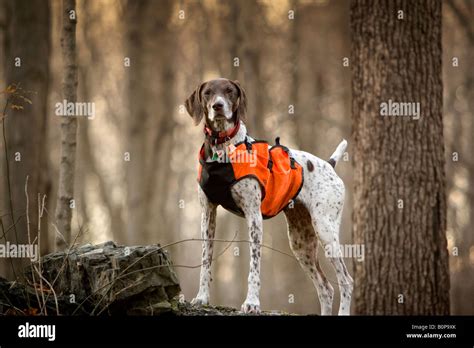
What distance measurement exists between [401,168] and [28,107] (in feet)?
15.9

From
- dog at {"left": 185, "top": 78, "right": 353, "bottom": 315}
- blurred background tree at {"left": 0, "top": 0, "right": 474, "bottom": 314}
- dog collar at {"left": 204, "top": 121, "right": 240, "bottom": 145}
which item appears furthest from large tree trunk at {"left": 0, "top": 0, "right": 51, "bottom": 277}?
blurred background tree at {"left": 0, "top": 0, "right": 474, "bottom": 314}

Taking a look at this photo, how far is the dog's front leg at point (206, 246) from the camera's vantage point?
212 inches

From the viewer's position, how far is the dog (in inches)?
208

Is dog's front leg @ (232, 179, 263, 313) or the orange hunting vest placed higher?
the orange hunting vest

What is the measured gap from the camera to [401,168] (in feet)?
22.6

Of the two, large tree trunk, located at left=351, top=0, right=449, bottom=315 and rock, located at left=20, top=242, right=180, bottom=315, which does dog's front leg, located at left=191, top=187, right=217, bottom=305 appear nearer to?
rock, located at left=20, top=242, right=180, bottom=315

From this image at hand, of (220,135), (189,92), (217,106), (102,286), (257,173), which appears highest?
(189,92)

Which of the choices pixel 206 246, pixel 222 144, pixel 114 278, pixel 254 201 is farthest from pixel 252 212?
pixel 114 278

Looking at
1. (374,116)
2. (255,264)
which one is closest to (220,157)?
(255,264)

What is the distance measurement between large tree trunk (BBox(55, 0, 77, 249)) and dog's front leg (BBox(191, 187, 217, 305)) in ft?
5.92

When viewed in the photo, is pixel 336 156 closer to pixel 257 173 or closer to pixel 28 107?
pixel 257 173

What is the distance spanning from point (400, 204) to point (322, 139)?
31.5ft

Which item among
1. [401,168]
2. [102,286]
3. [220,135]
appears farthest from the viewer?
[401,168]

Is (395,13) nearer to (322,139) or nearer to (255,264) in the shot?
(255,264)
